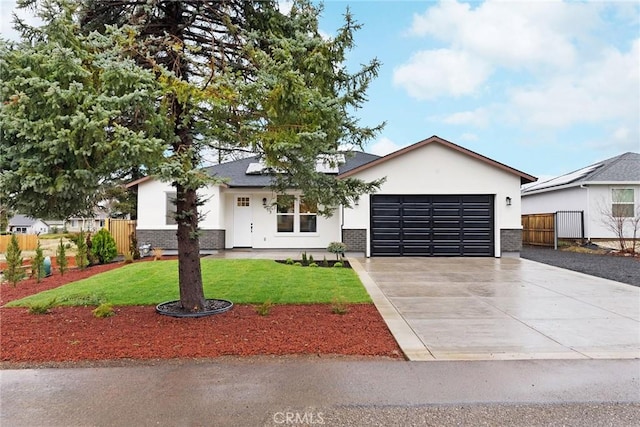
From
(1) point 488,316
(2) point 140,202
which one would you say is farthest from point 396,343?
(2) point 140,202

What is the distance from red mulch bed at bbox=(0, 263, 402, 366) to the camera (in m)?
4.53

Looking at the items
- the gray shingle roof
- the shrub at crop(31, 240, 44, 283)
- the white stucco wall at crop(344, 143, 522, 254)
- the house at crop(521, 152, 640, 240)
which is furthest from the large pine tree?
the house at crop(521, 152, 640, 240)

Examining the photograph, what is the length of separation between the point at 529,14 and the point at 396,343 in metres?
9.07

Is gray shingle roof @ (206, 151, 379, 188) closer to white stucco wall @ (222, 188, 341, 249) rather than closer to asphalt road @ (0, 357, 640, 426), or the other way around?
white stucco wall @ (222, 188, 341, 249)

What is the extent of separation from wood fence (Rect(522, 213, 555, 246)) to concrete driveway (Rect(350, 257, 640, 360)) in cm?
965

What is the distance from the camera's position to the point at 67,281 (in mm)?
9633

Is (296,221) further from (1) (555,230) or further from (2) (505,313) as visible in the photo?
(1) (555,230)

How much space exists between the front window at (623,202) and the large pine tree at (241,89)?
17279mm

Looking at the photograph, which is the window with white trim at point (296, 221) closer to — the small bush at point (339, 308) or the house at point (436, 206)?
the house at point (436, 206)

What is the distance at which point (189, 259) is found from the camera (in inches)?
241

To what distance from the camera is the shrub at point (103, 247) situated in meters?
13.0

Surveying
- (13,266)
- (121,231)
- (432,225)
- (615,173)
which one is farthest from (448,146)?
(13,266)

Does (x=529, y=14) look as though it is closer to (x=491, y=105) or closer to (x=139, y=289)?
(x=491, y=105)

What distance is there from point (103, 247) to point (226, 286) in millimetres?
7452
